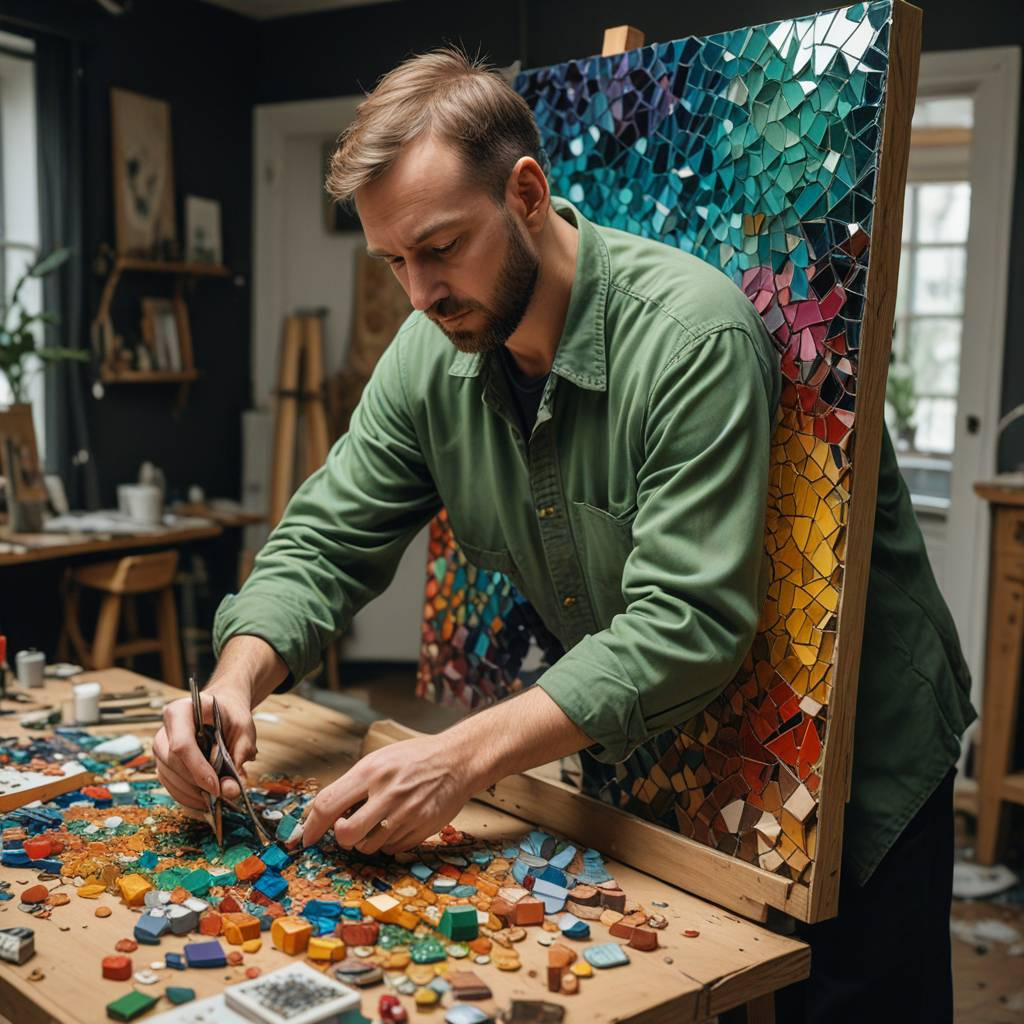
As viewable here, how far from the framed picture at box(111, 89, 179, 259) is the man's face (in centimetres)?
372

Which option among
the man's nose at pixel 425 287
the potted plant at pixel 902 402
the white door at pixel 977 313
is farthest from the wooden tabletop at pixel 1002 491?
the man's nose at pixel 425 287

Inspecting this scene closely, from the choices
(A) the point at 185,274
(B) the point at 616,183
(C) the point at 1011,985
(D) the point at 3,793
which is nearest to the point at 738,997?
(D) the point at 3,793

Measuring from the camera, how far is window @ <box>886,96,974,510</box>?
546cm

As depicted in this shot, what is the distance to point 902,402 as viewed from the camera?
5.26 m

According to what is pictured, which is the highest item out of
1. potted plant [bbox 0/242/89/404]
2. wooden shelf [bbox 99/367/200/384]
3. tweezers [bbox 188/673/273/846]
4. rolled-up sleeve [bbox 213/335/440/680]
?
potted plant [bbox 0/242/89/404]

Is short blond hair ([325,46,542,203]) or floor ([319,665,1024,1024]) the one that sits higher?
short blond hair ([325,46,542,203])

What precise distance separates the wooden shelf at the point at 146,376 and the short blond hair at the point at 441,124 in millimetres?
3513

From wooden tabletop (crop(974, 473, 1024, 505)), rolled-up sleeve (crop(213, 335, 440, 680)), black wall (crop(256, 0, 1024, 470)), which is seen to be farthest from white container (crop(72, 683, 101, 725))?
wooden tabletop (crop(974, 473, 1024, 505))

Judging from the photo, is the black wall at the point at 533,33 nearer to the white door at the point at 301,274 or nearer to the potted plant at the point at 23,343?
the white door at the point at 301,274

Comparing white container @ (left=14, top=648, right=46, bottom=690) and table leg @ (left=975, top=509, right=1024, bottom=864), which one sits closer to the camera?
white container @ (left=14, top=648, right=46, bottom=690)

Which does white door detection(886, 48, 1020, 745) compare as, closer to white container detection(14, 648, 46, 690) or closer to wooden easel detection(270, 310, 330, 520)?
wooden easel detection(270, 310, 330, 520)

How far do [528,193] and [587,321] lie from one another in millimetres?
171

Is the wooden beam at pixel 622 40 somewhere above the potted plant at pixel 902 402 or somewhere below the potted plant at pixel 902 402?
above

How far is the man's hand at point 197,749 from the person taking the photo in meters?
1.35
